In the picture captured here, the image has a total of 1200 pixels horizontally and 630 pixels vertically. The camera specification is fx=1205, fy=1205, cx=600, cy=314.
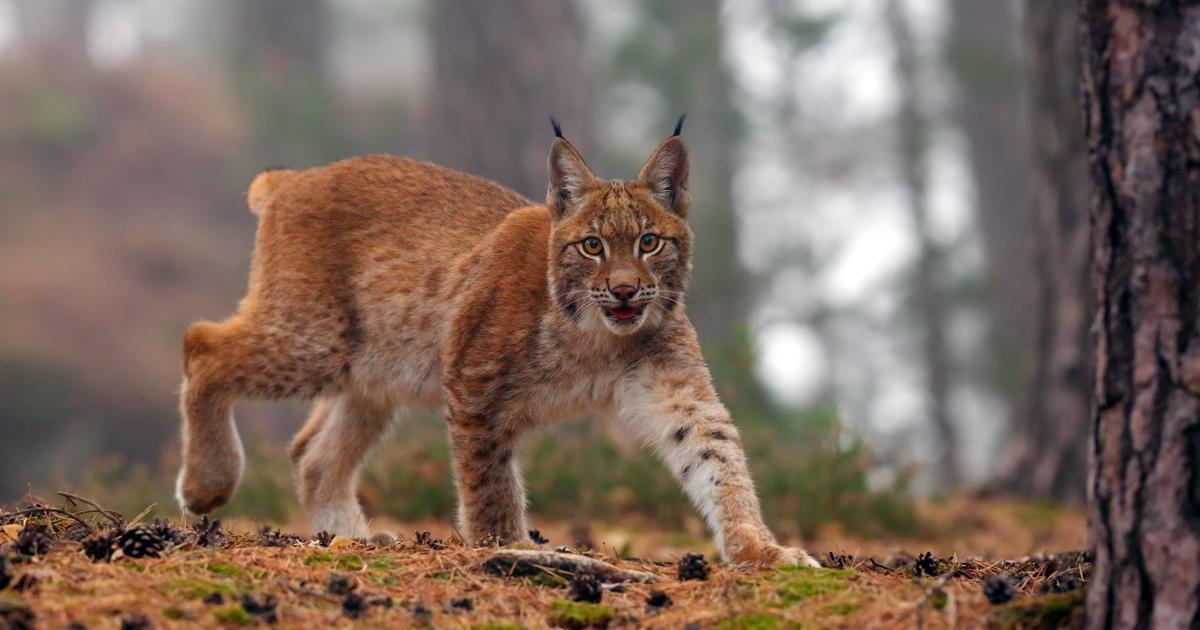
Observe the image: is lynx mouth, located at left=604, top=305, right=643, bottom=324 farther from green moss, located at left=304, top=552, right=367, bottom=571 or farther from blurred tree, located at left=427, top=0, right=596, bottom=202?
blurred tree, located at left=427, top=0, right=596, bottom=202

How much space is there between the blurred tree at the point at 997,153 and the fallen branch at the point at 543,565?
14486 millimetres

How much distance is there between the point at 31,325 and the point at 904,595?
51.1ft

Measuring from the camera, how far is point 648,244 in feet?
17.3

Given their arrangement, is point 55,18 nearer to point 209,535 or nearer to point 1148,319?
point 209,535

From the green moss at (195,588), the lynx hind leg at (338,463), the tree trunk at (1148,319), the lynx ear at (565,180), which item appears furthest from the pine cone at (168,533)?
the tree trunk at (1148,319)

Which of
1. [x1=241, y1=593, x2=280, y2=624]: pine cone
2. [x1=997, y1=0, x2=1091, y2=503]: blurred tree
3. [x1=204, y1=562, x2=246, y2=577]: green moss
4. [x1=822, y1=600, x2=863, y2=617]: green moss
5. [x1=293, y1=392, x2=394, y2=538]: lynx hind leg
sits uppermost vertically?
[x1=997, y1=0, x2=1091, y2=503]: blurred tree

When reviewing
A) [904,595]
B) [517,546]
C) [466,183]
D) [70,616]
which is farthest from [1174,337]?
[466,183]

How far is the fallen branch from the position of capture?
386 cm

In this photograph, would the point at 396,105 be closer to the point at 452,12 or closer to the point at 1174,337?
the point at 452,12

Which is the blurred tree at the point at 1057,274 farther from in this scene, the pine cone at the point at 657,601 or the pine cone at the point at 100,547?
the pine cone at the point at 100,547

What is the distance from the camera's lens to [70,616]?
305 centimetres

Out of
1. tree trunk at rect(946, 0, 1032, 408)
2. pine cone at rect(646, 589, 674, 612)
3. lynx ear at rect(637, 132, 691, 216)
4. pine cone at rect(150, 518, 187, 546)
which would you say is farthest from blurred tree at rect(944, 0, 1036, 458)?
pine cone at rect(150, 518, 187, 546)

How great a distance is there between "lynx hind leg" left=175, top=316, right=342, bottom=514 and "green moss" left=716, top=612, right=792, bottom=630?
3.07 m

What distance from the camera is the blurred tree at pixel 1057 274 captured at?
9.29m
